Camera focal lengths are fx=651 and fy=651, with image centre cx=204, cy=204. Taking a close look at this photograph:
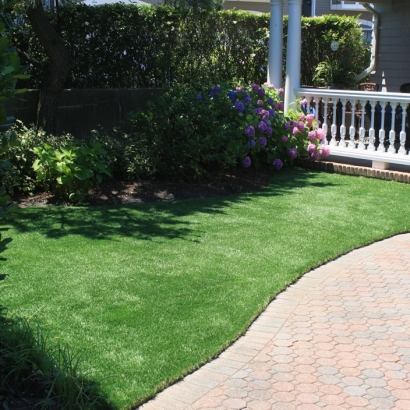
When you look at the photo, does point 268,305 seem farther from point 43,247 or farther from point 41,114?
point 41,114

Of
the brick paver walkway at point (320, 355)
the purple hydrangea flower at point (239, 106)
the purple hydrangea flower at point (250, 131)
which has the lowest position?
the brick paver walkway at point (320, 355)

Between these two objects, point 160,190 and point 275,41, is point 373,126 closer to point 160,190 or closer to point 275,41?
point 275,41

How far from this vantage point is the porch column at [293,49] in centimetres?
1174

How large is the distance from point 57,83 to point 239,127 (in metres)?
3.16

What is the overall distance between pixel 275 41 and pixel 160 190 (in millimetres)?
4318

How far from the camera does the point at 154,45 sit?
1280 centimetres

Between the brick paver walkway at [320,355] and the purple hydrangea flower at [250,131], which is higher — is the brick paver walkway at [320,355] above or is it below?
below

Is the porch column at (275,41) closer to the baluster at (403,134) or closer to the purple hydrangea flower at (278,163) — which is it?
the purple hydrangea flower at (278,163)

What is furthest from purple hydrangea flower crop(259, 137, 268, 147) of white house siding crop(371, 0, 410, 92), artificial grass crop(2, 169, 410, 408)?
white house siding crop(371, 0, 410, 92)

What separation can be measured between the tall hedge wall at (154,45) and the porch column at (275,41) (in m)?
0.93

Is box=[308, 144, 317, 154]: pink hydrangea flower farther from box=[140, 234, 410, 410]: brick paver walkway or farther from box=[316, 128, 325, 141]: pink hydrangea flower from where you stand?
box=[140, 234, 410, 410]: brick paver walkway

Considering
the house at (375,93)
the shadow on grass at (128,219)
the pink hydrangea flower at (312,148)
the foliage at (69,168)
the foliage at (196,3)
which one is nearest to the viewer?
the shadow on grass at (128,219)

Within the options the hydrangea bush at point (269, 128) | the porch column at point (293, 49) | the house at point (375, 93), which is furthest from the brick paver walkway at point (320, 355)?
the porch column at point (293, 49)

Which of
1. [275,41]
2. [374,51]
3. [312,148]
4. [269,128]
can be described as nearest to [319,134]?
[312,148]
